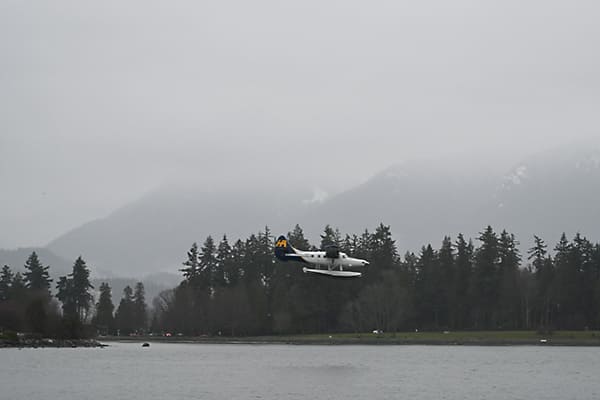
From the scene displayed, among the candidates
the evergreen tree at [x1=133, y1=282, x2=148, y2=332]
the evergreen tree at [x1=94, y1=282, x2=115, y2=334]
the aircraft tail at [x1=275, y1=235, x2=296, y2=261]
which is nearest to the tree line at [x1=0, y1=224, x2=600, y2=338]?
the evergreen tree at [x1=94, y1=282, x2=115, y2=334]

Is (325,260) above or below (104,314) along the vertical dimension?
above

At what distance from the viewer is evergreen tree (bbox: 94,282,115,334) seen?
171875mm

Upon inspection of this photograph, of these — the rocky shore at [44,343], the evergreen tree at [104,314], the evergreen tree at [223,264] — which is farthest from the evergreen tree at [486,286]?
the evergreen tree at [104,314]

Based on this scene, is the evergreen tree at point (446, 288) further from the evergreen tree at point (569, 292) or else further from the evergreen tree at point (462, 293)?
the evergreen tree at point (569, 292)

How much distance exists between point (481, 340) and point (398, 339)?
455 inches

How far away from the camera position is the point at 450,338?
4860 inches

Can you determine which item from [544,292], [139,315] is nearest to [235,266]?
[139,315]

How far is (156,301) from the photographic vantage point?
18625 centimetres

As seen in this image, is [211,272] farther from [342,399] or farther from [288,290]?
[342,399]

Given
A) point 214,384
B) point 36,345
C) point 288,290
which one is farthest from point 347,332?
point 214,384

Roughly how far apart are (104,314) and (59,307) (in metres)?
9.74

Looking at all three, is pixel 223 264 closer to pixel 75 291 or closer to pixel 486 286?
pixel 75 291

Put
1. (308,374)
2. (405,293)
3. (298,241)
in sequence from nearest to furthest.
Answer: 1. (308,374)
2. (405,293)
3. (298,241)

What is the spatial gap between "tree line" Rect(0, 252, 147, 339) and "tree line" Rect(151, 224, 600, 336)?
1982 centimetres
